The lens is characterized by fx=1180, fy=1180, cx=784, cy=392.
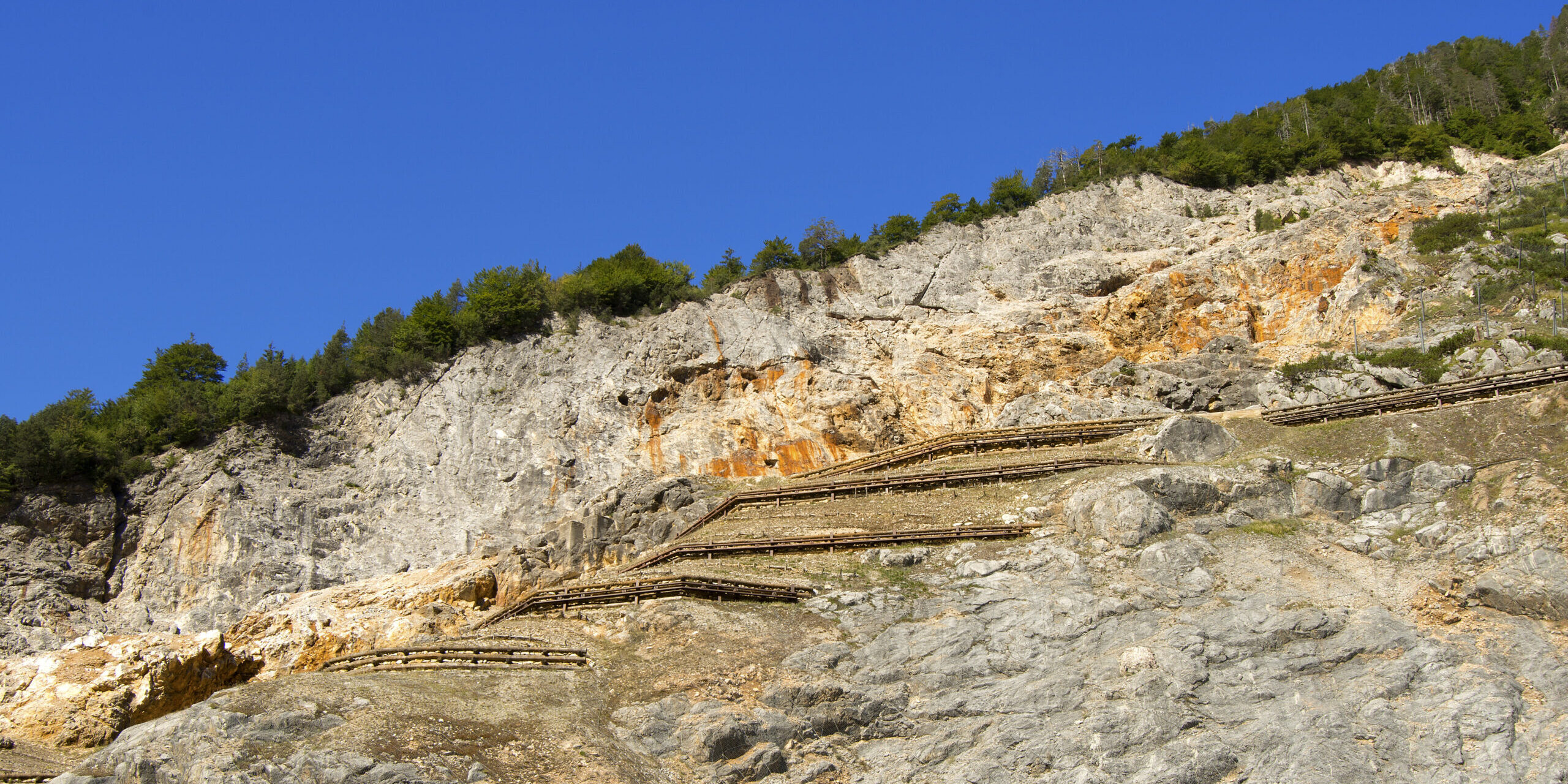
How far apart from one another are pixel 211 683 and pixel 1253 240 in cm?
4185

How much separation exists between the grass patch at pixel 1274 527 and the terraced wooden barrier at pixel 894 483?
5.67 meters

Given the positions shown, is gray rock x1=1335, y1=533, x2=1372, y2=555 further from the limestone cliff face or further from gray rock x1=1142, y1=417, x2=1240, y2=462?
the limestone cliff face

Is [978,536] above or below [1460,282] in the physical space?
below

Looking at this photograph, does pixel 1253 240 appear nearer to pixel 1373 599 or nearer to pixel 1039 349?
pixel 1039 349

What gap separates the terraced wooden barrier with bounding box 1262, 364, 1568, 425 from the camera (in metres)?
33.2

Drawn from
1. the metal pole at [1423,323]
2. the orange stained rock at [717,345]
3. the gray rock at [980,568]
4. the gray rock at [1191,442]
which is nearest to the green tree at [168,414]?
the orange stained rock at [717,345]

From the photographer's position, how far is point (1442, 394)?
111 feet

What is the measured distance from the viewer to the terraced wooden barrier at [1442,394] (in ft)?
109

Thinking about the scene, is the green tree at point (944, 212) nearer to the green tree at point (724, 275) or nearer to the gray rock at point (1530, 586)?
the green tree at point (724, 275)

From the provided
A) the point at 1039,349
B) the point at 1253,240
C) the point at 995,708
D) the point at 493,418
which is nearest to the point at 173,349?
the point at 493,418

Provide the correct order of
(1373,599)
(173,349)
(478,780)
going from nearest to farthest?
(478,780), (1373,599), (173,349)

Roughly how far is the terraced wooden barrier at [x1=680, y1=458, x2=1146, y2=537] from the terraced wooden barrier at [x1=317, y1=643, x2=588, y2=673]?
31.1 ft

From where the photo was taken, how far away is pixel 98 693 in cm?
2962

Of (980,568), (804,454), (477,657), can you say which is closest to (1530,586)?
(980,568)
